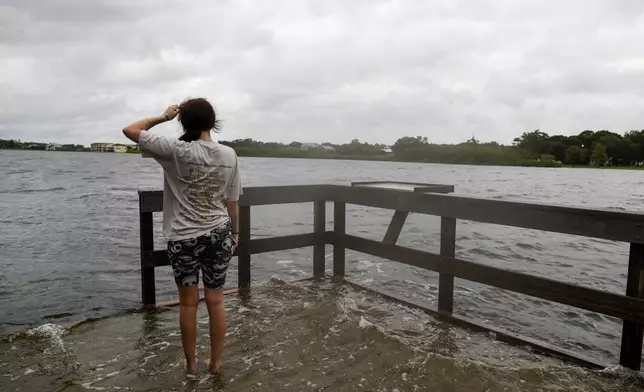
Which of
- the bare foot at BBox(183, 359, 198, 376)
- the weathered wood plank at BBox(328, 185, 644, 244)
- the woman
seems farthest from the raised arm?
the weathered wood plank at BBox(328, 185, 644, 244)

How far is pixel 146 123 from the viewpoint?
3430 mm

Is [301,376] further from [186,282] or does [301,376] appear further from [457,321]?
[457,321]

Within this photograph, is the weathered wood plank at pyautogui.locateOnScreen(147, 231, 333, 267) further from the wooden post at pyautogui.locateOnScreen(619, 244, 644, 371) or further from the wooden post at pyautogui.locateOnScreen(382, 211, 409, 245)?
the wooden post at pyautogui.locateOnScreen(619, 244, 644, 371)

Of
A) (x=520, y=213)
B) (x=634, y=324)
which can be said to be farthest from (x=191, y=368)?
(x=634, y=324)

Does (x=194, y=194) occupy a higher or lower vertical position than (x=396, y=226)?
higher

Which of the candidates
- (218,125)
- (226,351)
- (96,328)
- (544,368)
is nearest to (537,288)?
(544,368)

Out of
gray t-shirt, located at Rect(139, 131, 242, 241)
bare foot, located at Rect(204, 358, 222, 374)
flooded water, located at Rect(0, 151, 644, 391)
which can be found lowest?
flooded water, located at Rect(0, 151, 644, 391)

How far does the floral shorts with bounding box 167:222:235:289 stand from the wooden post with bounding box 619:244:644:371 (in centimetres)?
331

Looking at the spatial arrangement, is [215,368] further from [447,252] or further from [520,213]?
[520,213]

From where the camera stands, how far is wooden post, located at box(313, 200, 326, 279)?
6.60m

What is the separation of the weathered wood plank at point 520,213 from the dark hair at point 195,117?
2738 millimetres

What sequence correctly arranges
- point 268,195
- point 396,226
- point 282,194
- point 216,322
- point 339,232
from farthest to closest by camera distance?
point 339,232 → point 282,194 → point 268,195 → point 396,226 → point 216,322

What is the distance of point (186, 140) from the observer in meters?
3.51

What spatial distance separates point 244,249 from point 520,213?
3.36 meters
